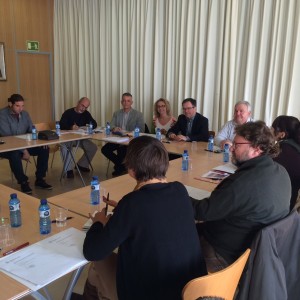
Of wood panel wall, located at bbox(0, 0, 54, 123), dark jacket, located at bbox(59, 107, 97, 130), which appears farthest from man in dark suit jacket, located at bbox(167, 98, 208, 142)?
wood panel wall, located at bbox(0, 0, 54, 123)

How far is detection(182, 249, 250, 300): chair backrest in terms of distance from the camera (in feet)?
3.59

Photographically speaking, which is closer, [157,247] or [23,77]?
[157,247]

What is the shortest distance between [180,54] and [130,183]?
3.65 m

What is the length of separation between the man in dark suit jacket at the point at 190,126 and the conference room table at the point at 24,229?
2.59m

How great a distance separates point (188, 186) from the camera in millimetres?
2402

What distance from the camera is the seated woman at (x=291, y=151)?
7.84 ft

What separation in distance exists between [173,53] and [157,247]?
484 cm

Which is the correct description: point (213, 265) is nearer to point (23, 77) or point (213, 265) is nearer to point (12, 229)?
point (12, 229)

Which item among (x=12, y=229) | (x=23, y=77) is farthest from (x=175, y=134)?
(x=23, y=77)

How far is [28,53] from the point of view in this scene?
702 cm

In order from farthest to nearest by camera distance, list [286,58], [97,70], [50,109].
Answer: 1. [50,109]
2. [97,70]
3. [286,58]

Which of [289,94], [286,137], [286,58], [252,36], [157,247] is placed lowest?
[157,247]

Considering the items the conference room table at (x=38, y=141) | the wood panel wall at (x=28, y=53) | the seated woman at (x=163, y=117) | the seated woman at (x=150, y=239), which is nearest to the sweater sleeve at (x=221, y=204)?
the seated woman at (x=150, y=239)

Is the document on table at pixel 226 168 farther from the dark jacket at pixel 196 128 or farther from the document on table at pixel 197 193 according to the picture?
the dark jacket at pixel 196 128
